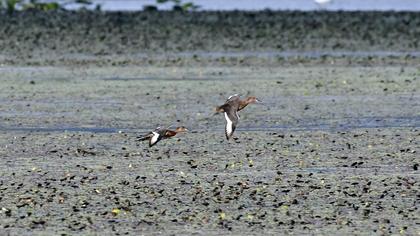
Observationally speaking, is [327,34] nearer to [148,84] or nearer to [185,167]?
[148,84]

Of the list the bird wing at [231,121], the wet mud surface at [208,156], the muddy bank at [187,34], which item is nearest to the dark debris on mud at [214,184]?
the wet mud surface at [208,156]

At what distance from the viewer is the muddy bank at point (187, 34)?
2873 cm

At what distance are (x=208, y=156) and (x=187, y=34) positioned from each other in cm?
2005

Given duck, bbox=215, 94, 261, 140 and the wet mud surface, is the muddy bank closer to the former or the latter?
the wet mud surface

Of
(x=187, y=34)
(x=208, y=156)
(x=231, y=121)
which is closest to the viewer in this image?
(x=231, y=121)

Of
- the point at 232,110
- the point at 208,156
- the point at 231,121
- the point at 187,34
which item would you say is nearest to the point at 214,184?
the point at 231,121

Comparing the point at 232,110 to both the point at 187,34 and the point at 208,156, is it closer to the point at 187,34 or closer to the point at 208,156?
the point at 208,156

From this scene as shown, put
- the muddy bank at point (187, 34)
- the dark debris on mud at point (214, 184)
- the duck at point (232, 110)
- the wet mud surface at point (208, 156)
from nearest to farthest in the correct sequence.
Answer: the dark debris on mud at point (214, 184)
the wet mud surface at point (208, 156)
the duck at point (232, 110)
the muddy bank at point (187, 34)

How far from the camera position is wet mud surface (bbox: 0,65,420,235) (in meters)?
10.8

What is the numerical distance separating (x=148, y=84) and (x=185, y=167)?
898cm

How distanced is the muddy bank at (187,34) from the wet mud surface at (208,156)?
489 centimetres

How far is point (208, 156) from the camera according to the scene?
1440 centimetres

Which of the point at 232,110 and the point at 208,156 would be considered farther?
the point at 208,156

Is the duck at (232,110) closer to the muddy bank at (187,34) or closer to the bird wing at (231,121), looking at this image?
the bird wing at (231,121)
